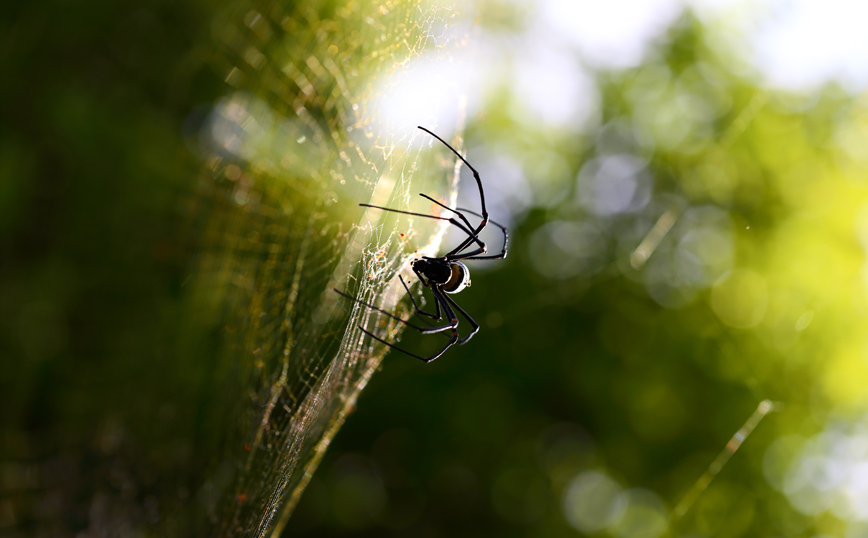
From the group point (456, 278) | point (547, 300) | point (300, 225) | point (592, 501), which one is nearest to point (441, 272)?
point (456, 278)

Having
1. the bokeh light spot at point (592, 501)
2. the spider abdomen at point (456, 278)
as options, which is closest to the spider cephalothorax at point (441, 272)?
the spider abdomen at point (456, 278)

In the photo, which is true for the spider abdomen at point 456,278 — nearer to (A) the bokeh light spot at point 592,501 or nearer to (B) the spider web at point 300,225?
(B) the spider web at point 300,225

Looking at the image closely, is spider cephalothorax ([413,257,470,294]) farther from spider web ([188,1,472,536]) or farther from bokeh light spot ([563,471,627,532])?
bokeh light spot ([563,471,627,532])

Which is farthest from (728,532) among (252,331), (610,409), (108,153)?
(108,153)

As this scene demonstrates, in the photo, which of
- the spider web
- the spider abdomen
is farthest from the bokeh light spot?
the spider abdomen

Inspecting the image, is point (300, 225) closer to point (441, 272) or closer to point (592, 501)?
point (441, 272)

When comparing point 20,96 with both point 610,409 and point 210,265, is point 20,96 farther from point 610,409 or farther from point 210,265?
point 610,409
